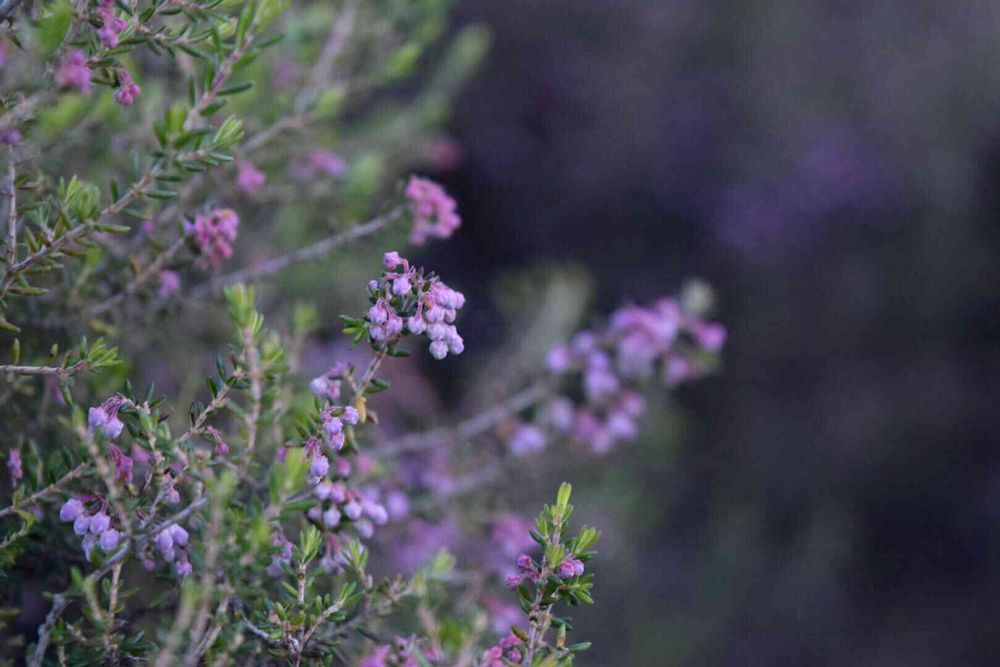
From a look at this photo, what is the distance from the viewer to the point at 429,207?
179 cm

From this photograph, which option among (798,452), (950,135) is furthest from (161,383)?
(950,135)

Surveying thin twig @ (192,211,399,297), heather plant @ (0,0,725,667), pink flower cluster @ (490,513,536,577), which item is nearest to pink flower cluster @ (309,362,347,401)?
heather plant @ (0,0,725,667)

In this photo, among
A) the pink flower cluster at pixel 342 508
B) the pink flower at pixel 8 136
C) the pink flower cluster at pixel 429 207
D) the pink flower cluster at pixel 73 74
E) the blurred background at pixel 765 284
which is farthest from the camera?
the blurred background at pixel 765 284

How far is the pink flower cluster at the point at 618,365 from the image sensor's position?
2.27m

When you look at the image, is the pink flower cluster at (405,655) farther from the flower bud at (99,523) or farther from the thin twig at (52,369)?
the thin twig at (52,369)

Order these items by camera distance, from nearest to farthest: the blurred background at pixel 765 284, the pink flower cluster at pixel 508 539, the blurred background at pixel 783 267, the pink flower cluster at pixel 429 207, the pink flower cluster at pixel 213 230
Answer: the pink flower cluster at pixel 213 230
the pink flower cluster at pixel 429 207
the pink flower cluster at pixel 508 539
the blurred background at pixel 765 284
the blurred background at pixel 783 267

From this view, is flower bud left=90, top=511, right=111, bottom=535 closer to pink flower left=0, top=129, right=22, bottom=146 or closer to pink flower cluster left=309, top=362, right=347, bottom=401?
pink flower cluster left=309, top=362, right=347, bottom=401

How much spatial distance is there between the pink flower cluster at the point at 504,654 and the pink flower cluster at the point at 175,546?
411 millimetres

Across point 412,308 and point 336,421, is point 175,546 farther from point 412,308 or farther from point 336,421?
point 412,308

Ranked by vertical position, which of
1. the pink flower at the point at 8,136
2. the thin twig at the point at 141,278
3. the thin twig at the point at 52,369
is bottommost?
the thin twig at the point at 52,369

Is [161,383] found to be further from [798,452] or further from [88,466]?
[798,452]

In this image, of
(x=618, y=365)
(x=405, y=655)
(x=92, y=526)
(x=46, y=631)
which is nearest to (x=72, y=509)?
(x=92, y=526)

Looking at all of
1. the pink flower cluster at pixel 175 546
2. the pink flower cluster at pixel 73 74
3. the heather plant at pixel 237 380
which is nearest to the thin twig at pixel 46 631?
the heather plant at pixel 237 380

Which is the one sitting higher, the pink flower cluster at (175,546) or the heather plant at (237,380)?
the heather plant at (237,380)
